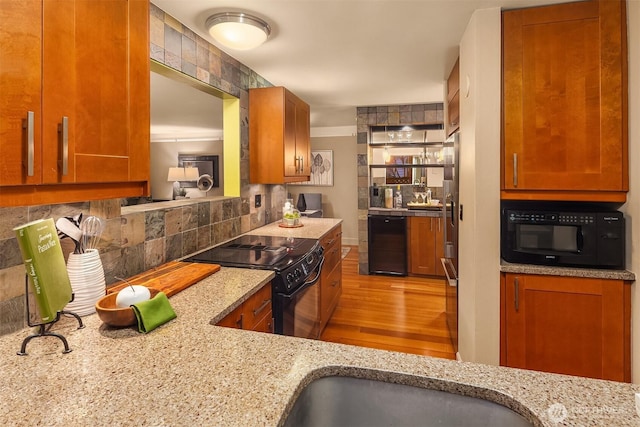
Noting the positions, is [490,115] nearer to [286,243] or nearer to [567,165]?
[567,165]

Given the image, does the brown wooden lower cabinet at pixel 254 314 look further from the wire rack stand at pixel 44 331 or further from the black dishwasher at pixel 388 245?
the black dishwasher at pixel 388 245

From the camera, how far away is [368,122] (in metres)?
4.85

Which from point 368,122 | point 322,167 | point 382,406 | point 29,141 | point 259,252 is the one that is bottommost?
point 382,406

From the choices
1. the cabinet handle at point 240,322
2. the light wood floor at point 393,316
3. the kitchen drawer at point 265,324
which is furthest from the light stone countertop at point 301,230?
the cabinet handle at point 240,322

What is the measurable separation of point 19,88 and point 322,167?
629 centimetres

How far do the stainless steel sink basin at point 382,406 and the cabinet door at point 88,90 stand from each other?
0.93 meters

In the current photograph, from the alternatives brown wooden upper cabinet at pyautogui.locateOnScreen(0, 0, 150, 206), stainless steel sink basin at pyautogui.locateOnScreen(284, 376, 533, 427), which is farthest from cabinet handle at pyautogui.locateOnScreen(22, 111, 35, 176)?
stainless steel sink basin at pyautogui.locateOnScreen(284, 376, 533, 427)

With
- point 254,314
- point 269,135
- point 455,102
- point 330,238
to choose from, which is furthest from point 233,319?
point 455,102

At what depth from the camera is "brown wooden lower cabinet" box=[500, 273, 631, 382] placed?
1850 millimetres

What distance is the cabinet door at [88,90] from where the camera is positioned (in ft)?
3.16

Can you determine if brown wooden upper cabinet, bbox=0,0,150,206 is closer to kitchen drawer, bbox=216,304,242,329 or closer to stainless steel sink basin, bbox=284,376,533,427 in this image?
kitchen drawer, bbox=216,304,242,329

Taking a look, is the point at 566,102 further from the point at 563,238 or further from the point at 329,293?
the point at 329,293

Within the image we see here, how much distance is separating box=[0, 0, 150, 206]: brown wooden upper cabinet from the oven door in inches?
38.7

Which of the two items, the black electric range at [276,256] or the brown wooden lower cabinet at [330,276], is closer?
the black electric range at [276,256]
